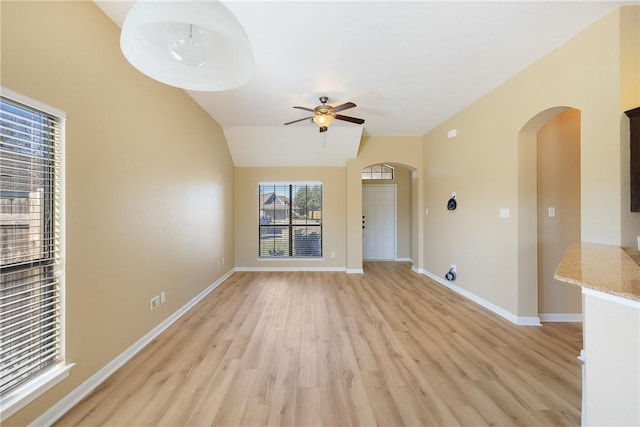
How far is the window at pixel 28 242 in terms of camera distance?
1267mm

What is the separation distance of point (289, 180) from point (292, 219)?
35.0 inches

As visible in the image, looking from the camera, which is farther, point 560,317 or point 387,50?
point 560,317

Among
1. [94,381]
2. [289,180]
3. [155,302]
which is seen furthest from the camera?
[289,180]

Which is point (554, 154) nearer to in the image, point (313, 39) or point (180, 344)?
point (313, 39)

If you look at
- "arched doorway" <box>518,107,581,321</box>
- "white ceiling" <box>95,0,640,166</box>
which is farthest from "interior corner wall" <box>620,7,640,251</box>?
"arched doorway" <box>518,107,581,321</box>

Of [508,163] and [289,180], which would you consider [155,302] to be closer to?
[289,180]

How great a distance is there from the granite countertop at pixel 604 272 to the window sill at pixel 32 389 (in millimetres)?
2636

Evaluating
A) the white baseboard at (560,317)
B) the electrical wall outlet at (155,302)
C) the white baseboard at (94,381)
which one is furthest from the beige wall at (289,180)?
the white baseboard at (560,317)

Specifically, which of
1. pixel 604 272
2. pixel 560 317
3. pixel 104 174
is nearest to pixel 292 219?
pixel 104 174

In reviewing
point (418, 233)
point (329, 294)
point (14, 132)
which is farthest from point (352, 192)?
point (14, 132)

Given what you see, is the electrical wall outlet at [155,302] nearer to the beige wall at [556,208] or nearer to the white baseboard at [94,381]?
the white baseboard at [94,381]

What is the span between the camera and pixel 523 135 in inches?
107

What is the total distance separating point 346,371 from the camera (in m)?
1.91

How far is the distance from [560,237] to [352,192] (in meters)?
3.21
